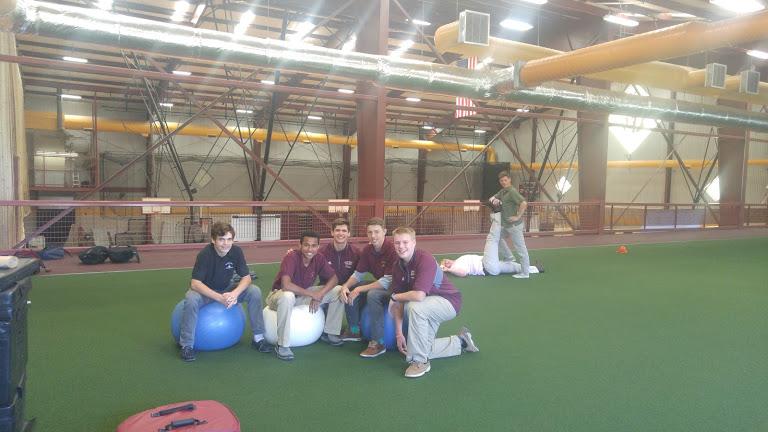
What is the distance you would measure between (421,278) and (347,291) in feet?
2.98

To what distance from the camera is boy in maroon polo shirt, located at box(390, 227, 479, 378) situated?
447 cm

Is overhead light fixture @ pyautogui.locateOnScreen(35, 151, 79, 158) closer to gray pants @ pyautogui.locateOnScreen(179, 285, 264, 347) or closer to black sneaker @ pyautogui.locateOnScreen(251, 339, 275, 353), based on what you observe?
gray pants @ pyautogui.locateOnScreen(179, 285, 264, 347)

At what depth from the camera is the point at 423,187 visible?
3178 cm

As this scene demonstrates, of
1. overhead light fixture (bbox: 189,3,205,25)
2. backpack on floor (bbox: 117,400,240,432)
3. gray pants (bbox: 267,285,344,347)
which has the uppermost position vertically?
overhead light fixture (bbox: 189,3,205,25)

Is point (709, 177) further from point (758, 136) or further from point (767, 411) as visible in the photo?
point (767, 411)

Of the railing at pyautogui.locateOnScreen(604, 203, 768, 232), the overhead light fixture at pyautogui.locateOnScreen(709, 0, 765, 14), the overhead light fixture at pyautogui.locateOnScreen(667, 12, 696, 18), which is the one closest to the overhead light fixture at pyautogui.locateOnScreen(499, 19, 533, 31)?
the overhead light fixture at pyautogui.locateOnScreen(667, 12, 696, 18)

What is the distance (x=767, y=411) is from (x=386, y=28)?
418 inches

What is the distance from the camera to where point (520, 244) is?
902cm

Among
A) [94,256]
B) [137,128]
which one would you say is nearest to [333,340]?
[94,256]

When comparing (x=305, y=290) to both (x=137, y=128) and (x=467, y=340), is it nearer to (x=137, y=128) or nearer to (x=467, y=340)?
(x=467, y=340)

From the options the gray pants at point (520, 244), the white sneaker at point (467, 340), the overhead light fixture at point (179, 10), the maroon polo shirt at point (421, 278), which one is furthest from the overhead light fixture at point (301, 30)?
the white sneaker at point (467, 340)

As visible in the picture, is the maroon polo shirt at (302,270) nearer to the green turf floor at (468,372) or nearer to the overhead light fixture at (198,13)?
the green turf floor at (468,372)

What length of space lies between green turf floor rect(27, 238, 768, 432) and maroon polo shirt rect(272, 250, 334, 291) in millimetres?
675

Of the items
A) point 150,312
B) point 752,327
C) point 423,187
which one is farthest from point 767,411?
point 423,187
